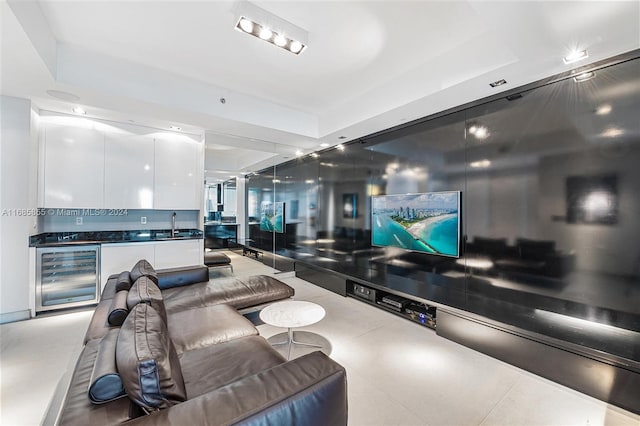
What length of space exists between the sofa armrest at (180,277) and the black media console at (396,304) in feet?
7.11

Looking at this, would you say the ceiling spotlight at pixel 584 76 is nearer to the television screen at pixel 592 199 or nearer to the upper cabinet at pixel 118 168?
the television screen at pixel 592 199

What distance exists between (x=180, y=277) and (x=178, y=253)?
117cm

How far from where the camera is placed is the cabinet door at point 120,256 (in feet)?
12.6

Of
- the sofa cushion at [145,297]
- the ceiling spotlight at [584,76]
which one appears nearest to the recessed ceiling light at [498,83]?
the ceiling spotlight at [584,76]

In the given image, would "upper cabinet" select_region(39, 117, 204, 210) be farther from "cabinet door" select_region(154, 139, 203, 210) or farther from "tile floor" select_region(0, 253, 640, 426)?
"tile floor" select_region(0, 253, 640, 426)

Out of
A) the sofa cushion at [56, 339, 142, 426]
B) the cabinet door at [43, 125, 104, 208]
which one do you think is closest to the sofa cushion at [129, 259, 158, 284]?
the sofa cushion at [56, 339, 142, 426]

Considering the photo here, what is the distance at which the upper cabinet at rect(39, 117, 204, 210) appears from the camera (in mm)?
3748

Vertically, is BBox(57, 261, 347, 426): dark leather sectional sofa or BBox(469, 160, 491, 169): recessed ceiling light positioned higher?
BBox(469, 160, 491, 169): recessed ceiling light

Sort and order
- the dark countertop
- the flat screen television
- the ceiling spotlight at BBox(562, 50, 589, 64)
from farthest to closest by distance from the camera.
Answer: the dark countertop
the flat screen television
the ceiling spotlight at BBox(562, 50, 589, 64)

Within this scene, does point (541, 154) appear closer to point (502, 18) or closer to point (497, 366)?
point (502, 18)

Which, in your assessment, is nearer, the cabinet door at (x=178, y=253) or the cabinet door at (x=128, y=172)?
the cabinet door at (x=128, y=172)

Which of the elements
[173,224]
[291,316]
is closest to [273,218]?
[173,224]

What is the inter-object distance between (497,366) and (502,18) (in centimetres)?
280

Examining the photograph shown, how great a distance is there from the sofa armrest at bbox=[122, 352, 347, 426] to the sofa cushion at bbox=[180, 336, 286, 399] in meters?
0.42
